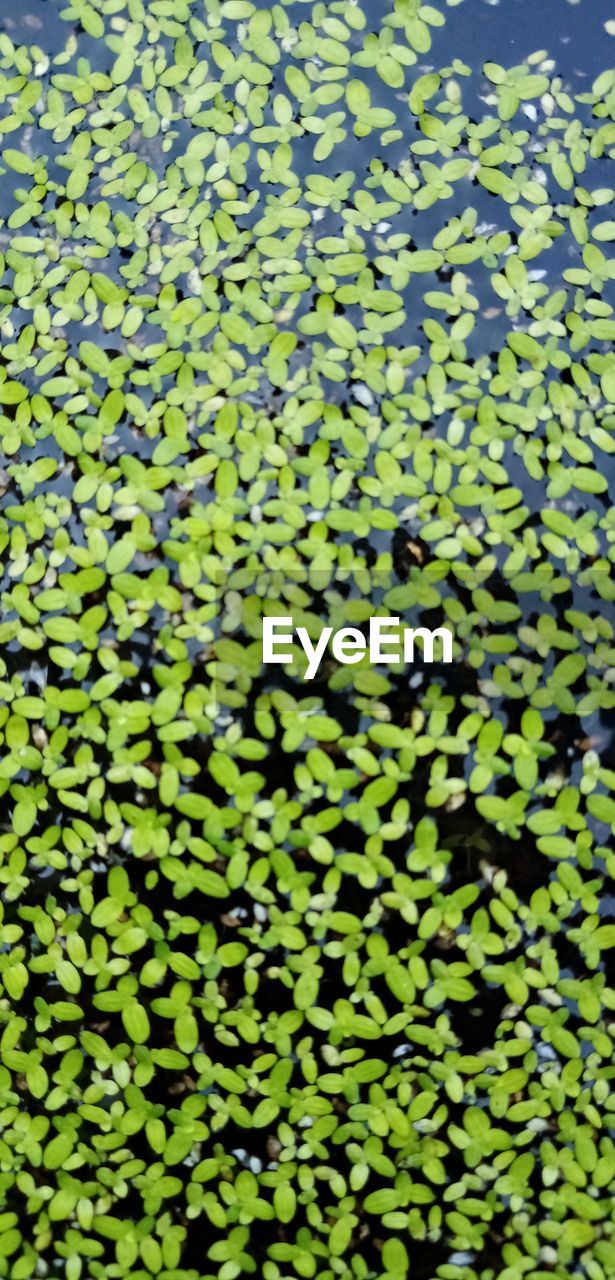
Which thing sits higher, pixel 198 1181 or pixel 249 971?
pixel 249 971

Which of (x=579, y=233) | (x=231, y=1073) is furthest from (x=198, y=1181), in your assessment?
(x=579, y=233)

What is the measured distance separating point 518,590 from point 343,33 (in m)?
0.92

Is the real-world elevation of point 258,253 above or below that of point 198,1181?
above

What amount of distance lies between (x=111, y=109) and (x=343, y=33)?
39cm

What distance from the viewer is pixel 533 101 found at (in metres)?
1.77

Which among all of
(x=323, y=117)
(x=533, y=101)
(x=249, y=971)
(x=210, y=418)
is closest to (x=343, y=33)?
(x=323, y=117)

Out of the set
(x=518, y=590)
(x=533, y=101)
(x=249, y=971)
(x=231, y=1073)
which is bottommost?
→ (x=231, y=1073)

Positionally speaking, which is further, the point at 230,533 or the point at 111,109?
the point at 111,109

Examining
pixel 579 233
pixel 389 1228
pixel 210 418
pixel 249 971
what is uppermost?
pixel 579 233

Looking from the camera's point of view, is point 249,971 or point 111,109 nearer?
point 249,971

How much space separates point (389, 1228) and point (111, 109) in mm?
1806

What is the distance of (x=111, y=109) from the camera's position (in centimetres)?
180

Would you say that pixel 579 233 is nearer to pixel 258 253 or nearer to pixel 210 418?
pixel 258 253

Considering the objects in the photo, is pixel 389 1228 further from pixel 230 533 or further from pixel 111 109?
pixel 111 109
